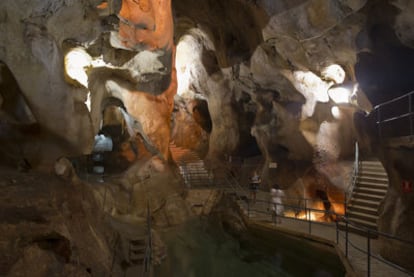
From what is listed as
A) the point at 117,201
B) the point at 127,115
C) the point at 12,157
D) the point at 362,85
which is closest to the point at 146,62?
the point at 127,115

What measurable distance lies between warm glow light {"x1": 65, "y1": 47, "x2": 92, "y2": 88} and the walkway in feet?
25.1

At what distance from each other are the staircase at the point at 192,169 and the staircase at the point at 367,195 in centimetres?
715

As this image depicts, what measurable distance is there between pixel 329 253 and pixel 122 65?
30.9 feet

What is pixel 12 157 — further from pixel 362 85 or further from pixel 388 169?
pixel 362 85

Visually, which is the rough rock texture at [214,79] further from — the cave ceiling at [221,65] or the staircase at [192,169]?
the staircase at [192,169]

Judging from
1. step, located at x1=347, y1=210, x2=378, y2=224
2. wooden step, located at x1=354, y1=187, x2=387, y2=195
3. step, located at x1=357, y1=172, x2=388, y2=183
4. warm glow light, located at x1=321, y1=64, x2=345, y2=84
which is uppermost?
Result: warm glow light, located at x1=321, y1=64, x2=345, y2=84

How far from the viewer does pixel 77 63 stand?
9344 millimetres

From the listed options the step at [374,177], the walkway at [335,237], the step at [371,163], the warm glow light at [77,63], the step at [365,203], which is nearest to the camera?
the walkway at [335,237]

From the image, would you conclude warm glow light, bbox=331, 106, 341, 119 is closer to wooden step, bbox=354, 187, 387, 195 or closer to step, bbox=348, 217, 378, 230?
wooden step, bbox=354, 187, 387, 195

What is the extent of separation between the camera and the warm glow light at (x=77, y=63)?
9031 millimetres

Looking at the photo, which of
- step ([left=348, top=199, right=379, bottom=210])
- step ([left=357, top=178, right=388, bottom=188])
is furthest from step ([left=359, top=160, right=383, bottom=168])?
step ([left=348, top=199, right=379, bottom=210])

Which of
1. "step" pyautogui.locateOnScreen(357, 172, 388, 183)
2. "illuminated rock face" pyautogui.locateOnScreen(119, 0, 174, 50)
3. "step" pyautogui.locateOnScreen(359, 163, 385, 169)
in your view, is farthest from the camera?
"step" pyautogui.locateOnScreen(359, 163, 385, 169)

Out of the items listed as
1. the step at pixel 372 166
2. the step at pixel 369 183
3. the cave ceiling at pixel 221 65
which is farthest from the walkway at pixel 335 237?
the cave ceiling at pixel 221 65

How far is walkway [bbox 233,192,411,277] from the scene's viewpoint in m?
6.24
